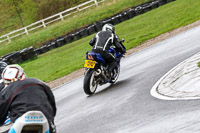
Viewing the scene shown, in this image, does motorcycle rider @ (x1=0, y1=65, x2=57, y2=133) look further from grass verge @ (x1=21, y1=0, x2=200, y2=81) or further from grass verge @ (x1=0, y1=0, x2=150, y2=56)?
grass verge @ (x1=0, y1=0, x2=150, y2=56)

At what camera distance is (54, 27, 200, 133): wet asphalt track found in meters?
6.61

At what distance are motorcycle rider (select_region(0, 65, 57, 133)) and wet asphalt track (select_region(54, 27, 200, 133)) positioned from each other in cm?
180

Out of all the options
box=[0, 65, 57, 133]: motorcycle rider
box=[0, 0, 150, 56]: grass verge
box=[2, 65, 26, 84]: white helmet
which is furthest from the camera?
box=[0, 0, 150, 56]: grass verge

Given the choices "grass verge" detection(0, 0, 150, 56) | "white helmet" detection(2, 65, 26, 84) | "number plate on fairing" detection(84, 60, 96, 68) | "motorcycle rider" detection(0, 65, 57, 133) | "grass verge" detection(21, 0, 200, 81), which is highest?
"white helmet" detection(2, 65, 26, 84)

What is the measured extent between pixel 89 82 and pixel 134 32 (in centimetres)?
1554

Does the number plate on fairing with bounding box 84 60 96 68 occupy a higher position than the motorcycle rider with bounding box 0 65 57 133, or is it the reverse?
the motorcycle rider with bounding box 0 65 57 133

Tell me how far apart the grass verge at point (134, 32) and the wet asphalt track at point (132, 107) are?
7.48 metres

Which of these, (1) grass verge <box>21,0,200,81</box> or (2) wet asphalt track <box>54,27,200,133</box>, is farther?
(1) grass verge <box>21,0,200,81</box>

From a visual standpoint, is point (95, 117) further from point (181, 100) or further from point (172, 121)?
point (172, 121)

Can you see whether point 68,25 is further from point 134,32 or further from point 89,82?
point 89,82

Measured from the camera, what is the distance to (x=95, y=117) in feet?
28.6

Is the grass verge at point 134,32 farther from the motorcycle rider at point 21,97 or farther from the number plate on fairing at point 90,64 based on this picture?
the motorcycle rider at point 21,97

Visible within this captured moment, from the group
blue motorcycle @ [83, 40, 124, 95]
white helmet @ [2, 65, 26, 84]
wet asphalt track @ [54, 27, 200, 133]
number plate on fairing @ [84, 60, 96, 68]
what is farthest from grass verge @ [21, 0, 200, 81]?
white helmet @ [2, 65, 26, 84]

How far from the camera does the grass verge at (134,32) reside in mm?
22609
